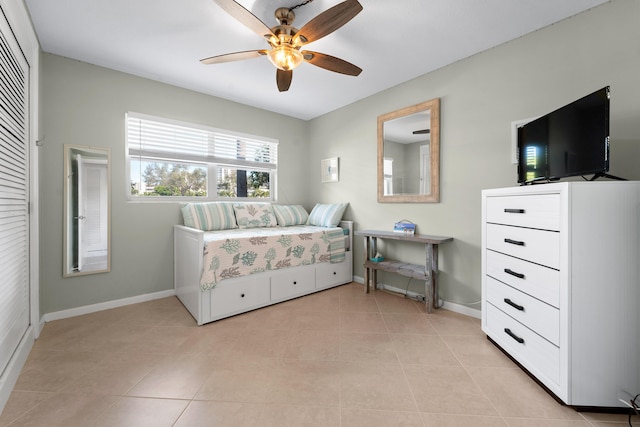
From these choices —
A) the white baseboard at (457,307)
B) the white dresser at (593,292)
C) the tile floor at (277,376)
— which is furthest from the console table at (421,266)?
the white dresser at (593,292)

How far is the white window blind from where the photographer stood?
9.27 ft

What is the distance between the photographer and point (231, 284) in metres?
2.41

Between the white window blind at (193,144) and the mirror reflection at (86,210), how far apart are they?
14.3 inches

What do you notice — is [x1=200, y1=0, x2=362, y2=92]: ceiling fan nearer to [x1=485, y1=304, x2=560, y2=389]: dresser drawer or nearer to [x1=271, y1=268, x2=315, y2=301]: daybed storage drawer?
[x1=271, y1=268, x2=315, y2=301]: daybed storage drawer

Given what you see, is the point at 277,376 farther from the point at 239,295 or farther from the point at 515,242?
the point at 515,242

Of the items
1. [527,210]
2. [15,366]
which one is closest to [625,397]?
[527,210]

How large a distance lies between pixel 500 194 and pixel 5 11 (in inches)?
126

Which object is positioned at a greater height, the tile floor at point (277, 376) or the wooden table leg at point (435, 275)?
the wooden table leg at point (435, 275)

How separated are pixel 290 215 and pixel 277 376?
2.33 metres

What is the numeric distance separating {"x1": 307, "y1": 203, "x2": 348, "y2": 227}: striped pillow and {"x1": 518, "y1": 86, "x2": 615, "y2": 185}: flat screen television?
2.00m

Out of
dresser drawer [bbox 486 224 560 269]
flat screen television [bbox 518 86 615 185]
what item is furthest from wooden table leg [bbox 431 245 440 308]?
flat screen television [bbox 518 86 615 185]

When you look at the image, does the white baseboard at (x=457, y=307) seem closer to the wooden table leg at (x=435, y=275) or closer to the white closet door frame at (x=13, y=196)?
the wooden table leg at (x=435, y=275)

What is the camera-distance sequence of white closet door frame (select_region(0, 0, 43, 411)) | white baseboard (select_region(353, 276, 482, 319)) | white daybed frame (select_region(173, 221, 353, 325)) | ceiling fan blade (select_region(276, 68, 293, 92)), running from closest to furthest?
white closet door frame (select_region(0, 0, 43, 411)) → ceiling fan blade (select_region(276, 68, 293, 92)) → white daybed frame (select_region(173, 221, 353, 325)) → white baseboard (select_region(353, 276, 482, 319))

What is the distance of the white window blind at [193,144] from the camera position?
9.27ft
